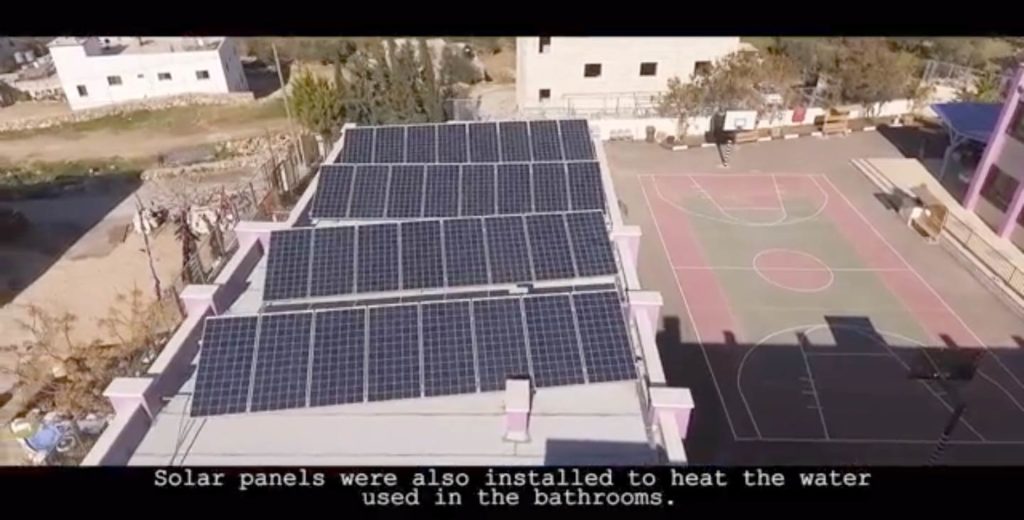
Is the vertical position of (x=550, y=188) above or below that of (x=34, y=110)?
above

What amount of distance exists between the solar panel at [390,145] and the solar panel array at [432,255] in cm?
349

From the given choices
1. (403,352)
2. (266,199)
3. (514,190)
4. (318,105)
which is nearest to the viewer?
(403,352)

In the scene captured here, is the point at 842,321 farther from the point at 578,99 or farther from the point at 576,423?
the point at 578,99

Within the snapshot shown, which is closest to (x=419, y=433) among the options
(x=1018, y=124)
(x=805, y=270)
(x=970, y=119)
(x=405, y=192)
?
(x=405, y=192)

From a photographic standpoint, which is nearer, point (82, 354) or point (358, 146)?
point (358, 146)

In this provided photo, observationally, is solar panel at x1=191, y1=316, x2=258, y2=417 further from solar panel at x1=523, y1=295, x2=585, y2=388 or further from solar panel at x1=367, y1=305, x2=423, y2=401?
solar panel at x1=523, y1=295, x2=585, y2=388

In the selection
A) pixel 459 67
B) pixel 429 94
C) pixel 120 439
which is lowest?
pixel 459 67

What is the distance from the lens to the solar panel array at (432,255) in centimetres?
989

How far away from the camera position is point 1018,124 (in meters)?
18.8

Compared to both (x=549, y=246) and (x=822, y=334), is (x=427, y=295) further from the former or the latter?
(x=822, y=334)

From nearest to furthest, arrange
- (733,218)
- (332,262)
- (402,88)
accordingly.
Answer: (332,262) → (733,218) → (402,88)

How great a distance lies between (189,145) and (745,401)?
29193 mm

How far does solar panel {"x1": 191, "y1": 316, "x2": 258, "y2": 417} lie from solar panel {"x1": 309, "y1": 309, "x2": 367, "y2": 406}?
85cm

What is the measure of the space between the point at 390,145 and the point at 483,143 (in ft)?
6.93
